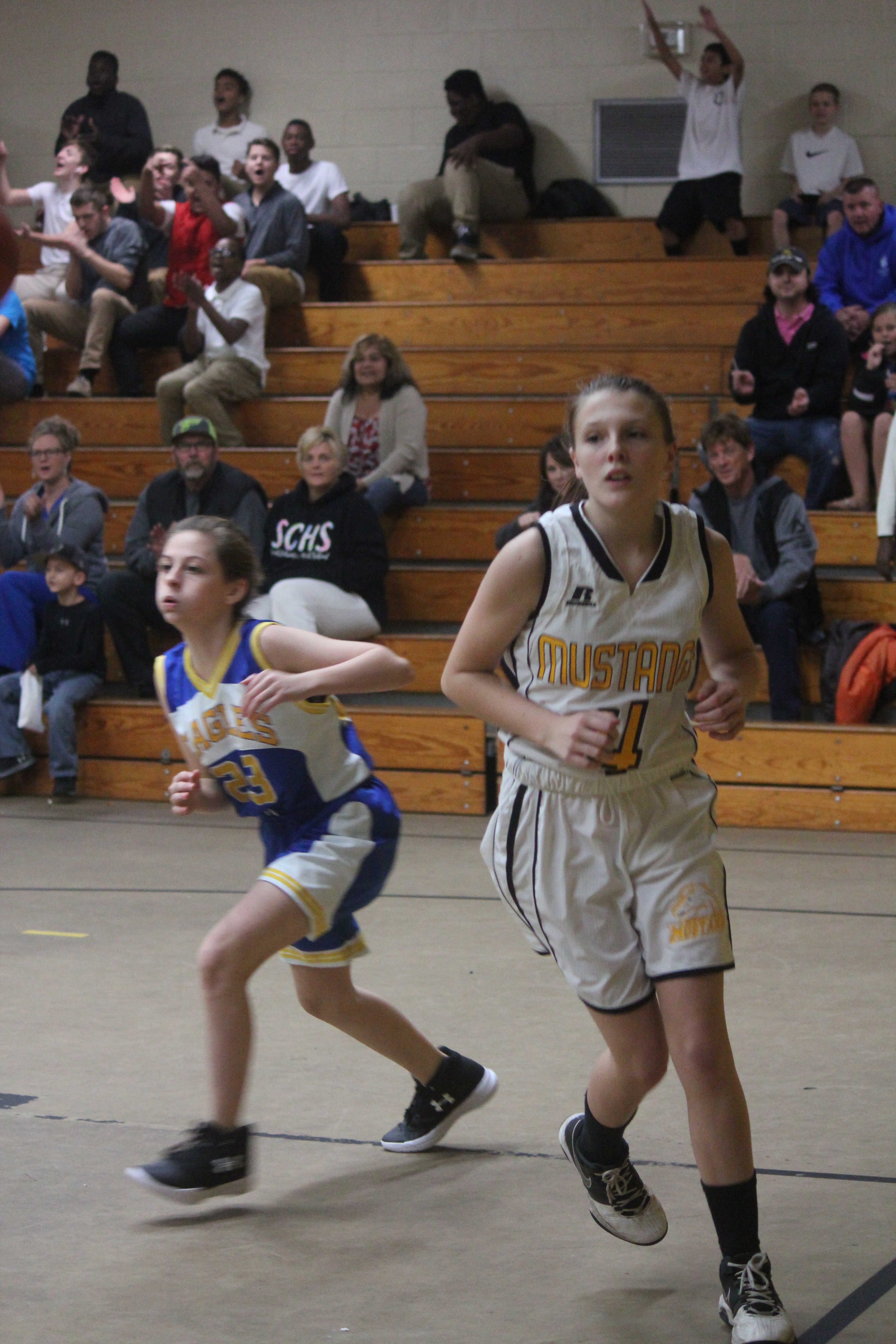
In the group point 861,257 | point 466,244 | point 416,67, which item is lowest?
point 861,257

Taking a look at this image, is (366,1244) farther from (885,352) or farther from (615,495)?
(885,352)

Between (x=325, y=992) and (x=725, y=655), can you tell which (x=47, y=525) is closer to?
(x=325, y=992)

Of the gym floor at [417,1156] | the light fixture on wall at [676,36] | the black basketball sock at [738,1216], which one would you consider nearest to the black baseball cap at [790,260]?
the light fixture on wall at [676,36]

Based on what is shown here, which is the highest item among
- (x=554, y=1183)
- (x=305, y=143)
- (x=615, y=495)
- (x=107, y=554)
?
(x=305, y=143)

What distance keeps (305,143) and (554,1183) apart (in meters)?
8.56

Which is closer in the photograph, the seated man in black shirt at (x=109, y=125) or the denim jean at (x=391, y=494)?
the denim jean at (x=391, y=494)

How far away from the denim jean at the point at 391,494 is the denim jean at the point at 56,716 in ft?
5.49

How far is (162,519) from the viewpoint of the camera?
718 centimetres

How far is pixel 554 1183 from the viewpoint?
2.73 meters

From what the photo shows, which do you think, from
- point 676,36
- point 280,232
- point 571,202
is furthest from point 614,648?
point 676,36

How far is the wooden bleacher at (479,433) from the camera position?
602 cm

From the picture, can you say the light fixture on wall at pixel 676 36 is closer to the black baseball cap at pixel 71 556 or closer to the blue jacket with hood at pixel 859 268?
the blue jacket with hood at pixel 859 268

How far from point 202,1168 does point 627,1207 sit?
2.47ft

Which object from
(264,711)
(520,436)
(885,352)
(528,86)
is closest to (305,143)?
(528,86)
